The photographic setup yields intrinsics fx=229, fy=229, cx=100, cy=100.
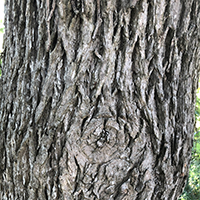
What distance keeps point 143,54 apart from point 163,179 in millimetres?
753

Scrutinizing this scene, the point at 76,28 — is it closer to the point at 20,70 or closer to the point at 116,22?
the point at 116,22

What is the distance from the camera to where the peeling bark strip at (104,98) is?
129 cm

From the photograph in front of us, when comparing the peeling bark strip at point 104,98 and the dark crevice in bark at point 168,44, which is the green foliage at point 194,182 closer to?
the peeling bark strip at point 104,98

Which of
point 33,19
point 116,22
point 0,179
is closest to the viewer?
point 116,22

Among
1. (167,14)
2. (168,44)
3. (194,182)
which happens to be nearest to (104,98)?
(168,44)

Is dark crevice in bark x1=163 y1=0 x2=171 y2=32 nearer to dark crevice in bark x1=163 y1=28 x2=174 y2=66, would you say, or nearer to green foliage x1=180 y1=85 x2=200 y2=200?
dark crevice in bark x1=163 y1=28 x2=174 y2=66

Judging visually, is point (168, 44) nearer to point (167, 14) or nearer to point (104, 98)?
point (167, 14)

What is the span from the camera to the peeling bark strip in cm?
129

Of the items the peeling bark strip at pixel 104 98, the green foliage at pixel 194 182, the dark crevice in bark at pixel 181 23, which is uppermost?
the dark crevice in bark at pixel 181 23

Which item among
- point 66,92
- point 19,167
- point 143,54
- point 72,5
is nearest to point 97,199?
point 19,167

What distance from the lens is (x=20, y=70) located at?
143cm

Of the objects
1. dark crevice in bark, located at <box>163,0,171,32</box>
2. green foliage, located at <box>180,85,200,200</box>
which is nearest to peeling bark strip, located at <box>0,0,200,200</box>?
dark crevice in bark, located at <box>163,0,171,32</box>

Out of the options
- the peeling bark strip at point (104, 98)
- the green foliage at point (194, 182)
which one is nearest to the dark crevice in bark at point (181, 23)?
the peeling bark strip at point (104, 98)

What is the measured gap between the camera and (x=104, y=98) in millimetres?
1296
